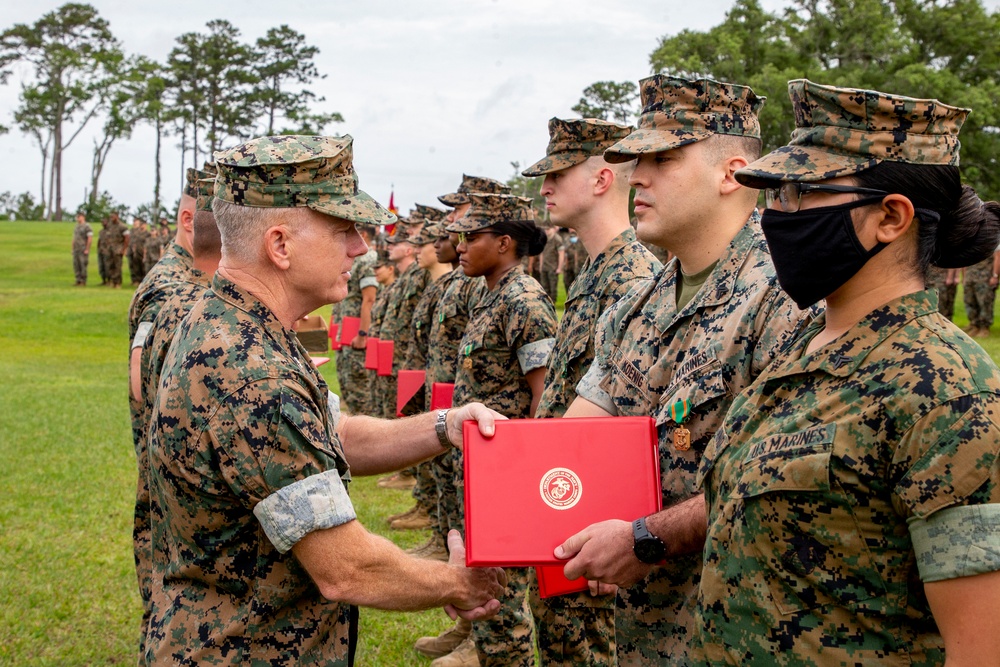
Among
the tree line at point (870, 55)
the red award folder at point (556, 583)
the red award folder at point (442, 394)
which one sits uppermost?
the tree line at point (870, 55)

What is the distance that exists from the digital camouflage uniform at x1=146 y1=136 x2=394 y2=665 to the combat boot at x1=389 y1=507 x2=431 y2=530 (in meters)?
5.01

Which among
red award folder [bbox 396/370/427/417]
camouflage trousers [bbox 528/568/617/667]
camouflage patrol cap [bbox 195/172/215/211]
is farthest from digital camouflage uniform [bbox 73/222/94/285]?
camouflage trousers [bbox 528/568/617/667]

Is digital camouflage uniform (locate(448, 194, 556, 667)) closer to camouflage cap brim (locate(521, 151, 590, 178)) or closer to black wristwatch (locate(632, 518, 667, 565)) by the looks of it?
camouflage cap brim (locate(521, 151, 590, 178))

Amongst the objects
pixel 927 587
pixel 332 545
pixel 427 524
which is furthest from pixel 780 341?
pixel 427 524

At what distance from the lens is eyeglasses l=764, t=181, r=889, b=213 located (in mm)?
1957

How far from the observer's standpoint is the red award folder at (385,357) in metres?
8.88

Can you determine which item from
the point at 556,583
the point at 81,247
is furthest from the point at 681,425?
the point at 81,247

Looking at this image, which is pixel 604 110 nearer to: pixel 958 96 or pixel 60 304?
pixel 958 96

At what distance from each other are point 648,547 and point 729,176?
1.28 m

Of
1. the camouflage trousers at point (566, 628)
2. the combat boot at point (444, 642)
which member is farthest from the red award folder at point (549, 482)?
the combat boot at point (444, 642)

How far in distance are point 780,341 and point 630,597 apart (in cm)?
91

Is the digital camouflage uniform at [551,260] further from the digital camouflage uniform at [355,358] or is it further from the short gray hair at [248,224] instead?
the short gray hair at [248,224]

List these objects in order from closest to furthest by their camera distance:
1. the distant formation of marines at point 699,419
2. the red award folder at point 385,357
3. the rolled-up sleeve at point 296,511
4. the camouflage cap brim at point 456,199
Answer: the distant formation of marines at point 699,419 < the rolled-up sleeve at point 296,511 < the camouflage cap brim at point 456,199 < the red award folder at point 385,357

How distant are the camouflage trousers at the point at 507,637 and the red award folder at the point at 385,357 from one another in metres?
4.47
